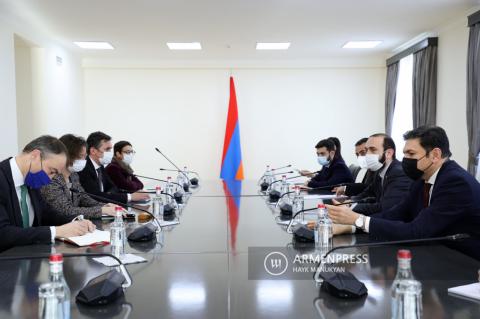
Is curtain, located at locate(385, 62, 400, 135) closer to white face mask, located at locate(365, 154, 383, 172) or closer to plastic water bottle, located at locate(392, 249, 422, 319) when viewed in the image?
white face mask, located at locate(365, 154, 383, 172)

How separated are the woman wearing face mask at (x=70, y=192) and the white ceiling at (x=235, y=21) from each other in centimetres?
222

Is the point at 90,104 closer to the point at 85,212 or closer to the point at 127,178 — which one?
the point at 127,178

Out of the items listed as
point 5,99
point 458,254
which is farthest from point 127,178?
point 458,254

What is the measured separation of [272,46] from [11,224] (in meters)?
5.50

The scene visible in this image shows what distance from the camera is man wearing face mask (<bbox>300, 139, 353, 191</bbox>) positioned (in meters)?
4.76

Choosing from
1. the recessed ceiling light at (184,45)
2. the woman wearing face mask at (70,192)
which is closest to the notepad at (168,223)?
the woman wearing face mask at (70,192)

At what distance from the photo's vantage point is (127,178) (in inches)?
182

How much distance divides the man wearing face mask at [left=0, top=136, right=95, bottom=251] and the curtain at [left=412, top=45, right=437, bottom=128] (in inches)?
206

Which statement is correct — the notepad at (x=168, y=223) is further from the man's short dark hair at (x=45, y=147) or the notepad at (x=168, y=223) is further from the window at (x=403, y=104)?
the window at (x=403, y=104)

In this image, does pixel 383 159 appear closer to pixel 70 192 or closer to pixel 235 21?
pixel 70 192

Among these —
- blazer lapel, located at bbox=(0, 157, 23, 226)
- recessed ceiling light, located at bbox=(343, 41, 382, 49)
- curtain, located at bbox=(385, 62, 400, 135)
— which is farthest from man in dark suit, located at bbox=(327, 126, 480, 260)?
curtain, located at bbox=(385, 62, 400, 135)

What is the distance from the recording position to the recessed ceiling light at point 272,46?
6.77m

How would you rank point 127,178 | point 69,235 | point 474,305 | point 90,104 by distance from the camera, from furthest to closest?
point 90,104
point 127,178
point 69,235
point 474,305

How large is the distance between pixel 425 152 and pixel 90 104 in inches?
276
